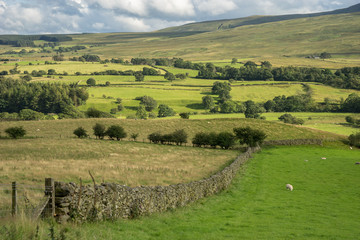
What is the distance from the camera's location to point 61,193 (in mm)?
14945

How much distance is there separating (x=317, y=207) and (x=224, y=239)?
1326 centimetres

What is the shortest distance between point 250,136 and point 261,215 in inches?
1960

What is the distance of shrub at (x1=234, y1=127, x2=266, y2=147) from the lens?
235 feet

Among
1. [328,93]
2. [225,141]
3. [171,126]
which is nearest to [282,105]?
[328,93]

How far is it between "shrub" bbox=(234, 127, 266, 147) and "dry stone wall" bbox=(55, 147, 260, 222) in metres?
48.7

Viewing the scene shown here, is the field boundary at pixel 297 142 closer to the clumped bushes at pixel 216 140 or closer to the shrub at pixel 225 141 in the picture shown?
the shrub at pixel 225 141

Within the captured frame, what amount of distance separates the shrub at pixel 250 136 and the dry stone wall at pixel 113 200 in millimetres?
48673

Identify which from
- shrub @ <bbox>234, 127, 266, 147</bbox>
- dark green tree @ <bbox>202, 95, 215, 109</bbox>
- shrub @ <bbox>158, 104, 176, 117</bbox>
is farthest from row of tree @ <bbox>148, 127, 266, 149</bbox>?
dark green tree @ <bbox>202, 95, 215, 109</bbox>

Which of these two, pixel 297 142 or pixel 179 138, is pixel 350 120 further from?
pixel 179 138

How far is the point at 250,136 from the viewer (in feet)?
235

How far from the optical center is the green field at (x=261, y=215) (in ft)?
52.1

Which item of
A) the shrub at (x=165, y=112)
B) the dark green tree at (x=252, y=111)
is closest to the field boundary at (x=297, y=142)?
the dark green tree at (x=252, y=111)

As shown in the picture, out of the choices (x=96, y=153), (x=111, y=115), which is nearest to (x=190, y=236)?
(x=96, y=153)

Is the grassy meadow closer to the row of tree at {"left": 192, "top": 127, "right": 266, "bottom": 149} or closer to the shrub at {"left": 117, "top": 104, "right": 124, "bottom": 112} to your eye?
the row of tree at {"left": 192, "top": 127, "right": 266, "bottom": 149}
